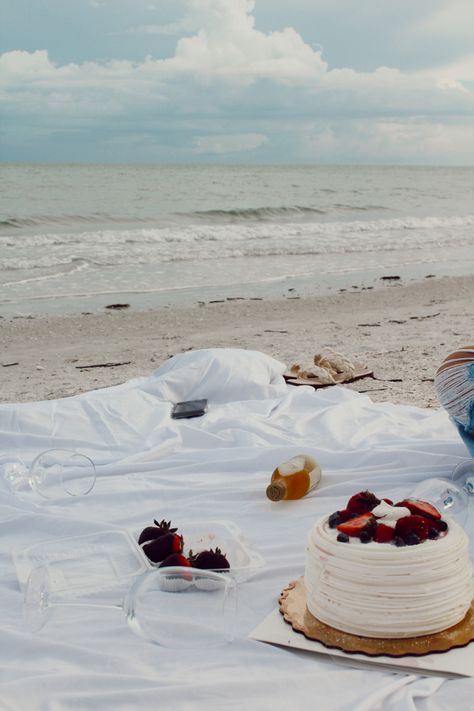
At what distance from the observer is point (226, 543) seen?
125 inches

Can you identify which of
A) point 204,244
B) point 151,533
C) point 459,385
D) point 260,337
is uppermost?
point 459,385

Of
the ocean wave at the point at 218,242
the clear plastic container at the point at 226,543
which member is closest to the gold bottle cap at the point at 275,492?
the clear plastic container at the point at 226,543

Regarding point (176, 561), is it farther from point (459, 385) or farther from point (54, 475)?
point (459, 385)

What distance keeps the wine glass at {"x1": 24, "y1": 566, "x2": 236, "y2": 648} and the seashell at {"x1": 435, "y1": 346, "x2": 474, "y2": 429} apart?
5.14ft

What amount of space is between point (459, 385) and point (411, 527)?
1.42 m

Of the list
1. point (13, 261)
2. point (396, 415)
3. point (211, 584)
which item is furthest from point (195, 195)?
point (211, 584)

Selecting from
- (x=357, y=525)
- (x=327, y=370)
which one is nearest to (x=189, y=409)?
(x=327, y=370)

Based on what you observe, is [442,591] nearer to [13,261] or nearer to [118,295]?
[118,295]

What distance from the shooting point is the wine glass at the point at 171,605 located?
258 cm

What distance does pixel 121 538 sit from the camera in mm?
3135

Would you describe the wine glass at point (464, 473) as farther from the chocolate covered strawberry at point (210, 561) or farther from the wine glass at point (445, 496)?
the chocolate covered strawberry at point (210, 561)

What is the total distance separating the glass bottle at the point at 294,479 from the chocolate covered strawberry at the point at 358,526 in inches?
47.8

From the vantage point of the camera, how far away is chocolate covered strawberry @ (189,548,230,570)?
2.86m

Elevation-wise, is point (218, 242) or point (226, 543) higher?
point (226, 543)
